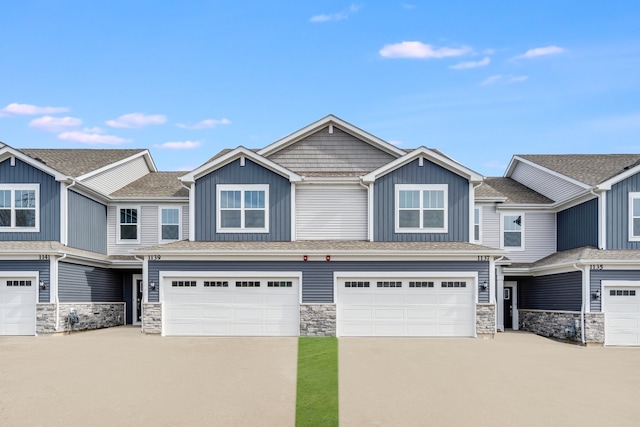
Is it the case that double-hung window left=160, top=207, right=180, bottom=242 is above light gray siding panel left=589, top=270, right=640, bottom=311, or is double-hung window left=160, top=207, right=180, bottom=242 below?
above

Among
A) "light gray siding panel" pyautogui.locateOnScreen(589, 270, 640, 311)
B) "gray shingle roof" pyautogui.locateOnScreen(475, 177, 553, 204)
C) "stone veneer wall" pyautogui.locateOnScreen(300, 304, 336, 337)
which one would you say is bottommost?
"stone veneer wall" pyautogui.locateOnScreen(300, 304, 336, 337)

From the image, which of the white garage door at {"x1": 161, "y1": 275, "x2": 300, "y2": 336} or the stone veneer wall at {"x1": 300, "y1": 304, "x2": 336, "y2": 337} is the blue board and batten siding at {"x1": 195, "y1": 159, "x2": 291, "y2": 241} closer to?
the white garage door at {"x1": 161, "y1": 275, "x2": 300, "y2": 336}

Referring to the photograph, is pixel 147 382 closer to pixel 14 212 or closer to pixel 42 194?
pixel 42 194

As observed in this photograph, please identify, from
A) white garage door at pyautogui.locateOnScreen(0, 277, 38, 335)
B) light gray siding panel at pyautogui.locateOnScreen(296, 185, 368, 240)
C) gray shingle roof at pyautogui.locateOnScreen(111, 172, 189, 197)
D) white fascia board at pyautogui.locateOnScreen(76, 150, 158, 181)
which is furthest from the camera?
gray shingle roof at pyautogui.locateOnScreen(111, 172, 189, 197)

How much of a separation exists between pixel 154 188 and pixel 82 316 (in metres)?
6.47

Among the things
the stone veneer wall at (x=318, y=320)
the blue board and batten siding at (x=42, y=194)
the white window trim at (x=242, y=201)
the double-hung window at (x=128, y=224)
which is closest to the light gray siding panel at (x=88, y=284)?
the blue board and batten siding at (x=42, y=194)

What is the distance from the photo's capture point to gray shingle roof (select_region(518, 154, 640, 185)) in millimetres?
22734

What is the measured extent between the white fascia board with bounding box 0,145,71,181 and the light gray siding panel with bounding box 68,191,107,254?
2.79 feet

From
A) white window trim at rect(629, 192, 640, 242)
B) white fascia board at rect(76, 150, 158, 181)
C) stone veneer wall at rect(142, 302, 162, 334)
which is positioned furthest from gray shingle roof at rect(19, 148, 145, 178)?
white window trim at rect(629, 192, 640, 242)

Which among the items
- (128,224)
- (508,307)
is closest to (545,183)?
(508,307)

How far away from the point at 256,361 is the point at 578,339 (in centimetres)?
1099

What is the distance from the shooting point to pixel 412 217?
71.8 ft

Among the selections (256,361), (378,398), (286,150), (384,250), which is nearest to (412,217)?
(384,250)

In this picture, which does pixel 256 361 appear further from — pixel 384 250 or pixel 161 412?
pixel 384 250
